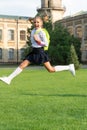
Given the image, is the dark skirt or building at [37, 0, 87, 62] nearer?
the dark skirt

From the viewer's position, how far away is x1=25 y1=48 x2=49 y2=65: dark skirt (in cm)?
940

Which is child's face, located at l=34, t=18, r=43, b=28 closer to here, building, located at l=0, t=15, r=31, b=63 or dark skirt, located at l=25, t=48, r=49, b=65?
dark skirt, located at l=25, t=48, r=49, b=65

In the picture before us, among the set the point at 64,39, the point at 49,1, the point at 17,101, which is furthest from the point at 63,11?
the point at 17,101

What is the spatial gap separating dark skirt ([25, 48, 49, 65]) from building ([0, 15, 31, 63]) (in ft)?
223

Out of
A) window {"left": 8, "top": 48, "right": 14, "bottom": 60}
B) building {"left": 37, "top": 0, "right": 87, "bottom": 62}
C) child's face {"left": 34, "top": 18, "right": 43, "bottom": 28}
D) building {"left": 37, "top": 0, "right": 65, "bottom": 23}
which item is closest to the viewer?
child's face {"left": 34, "top": 18, "right": 43, "bottom": 28}

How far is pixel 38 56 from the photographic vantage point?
9.40 metres

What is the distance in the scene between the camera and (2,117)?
833 cm

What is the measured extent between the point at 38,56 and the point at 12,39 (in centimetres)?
7067

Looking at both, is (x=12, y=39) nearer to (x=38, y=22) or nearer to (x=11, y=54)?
(x=11, y=54)

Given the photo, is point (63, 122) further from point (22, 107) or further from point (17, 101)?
point (17, 101)

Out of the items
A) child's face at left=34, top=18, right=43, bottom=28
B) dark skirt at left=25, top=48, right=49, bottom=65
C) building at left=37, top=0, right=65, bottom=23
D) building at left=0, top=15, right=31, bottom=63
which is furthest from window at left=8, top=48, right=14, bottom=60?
child's face at left=34, top=18, right=43, bottom=28

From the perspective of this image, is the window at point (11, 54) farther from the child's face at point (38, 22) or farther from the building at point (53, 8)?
the child's face at point (38, 22)

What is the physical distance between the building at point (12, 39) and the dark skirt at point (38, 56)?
67.9m

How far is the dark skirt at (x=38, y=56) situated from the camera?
370 inches
